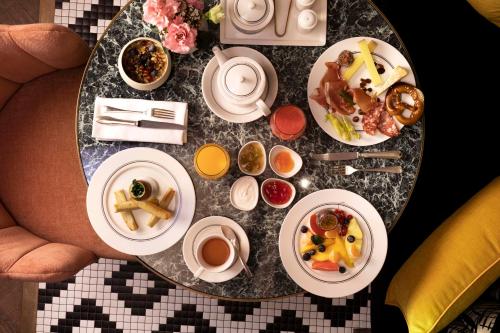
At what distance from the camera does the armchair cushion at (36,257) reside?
5.00ft

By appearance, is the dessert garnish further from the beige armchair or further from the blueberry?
the blueberry

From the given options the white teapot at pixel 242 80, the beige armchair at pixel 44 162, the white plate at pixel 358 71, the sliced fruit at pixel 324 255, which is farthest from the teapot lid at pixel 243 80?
the beige armchair at pixel 44 162

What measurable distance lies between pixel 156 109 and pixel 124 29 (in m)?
0.31

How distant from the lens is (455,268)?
4.90 ft

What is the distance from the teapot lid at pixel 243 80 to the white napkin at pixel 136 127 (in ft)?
0.63

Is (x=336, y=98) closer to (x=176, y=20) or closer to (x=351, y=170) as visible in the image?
(x=351, y=170)

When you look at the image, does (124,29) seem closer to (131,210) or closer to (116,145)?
(116,145)

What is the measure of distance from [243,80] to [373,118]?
0.44 meters

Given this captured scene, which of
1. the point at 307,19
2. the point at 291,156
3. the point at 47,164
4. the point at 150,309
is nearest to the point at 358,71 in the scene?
the point at 307,19

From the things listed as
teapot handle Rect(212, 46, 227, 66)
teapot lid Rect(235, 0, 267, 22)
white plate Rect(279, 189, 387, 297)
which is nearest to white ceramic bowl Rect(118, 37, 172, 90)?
teapot handle Rect(212, 46, 227, 66)

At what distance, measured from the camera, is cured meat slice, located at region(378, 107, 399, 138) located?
4.85 feet

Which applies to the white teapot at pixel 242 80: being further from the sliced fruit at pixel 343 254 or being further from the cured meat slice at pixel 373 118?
the sliced fruit at pixel 343 254

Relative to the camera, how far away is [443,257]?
155 cm

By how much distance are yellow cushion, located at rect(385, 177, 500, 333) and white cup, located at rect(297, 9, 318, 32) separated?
86 centimetres
